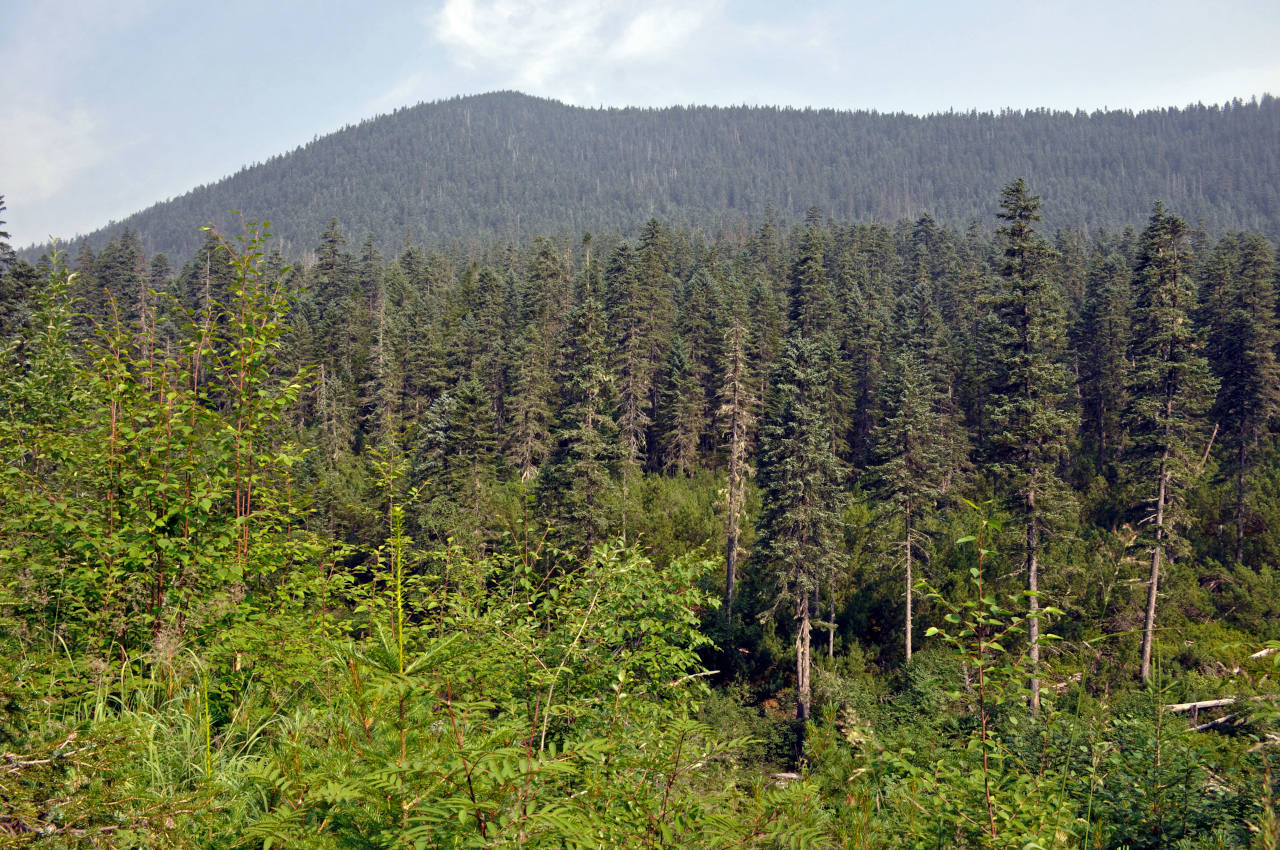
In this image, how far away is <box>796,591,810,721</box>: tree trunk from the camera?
29562 mm

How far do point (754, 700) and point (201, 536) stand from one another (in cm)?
3022

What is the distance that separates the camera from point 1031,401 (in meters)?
26.6

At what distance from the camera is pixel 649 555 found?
92.4 ft

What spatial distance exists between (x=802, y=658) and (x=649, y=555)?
889cm

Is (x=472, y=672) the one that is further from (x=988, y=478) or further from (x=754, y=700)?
(x=988, y=478)

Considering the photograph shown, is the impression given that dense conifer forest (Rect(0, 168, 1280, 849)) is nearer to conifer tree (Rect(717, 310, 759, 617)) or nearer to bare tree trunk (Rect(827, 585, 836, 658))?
conifer tree (Rect(717, 310, 759, 617))

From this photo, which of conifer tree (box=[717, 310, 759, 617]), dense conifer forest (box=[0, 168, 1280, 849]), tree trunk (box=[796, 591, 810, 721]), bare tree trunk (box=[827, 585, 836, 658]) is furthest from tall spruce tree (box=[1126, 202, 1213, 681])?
conifer tree (box=[717, 310, 759, 617])

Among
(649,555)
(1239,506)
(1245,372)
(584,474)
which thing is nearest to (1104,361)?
(1245,372)

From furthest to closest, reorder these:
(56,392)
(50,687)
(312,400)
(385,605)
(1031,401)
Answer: (312,400) → (1031,401) → (56,392) → (385,605) → (50,687)

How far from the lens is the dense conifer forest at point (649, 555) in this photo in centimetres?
308

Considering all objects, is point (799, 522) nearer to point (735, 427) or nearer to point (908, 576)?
point (908, 576)

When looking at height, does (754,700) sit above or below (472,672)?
below

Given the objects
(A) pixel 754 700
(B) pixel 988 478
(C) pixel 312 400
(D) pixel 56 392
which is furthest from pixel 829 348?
(D) pixel 56 392

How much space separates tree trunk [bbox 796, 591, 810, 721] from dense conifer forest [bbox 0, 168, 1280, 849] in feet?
1.09
